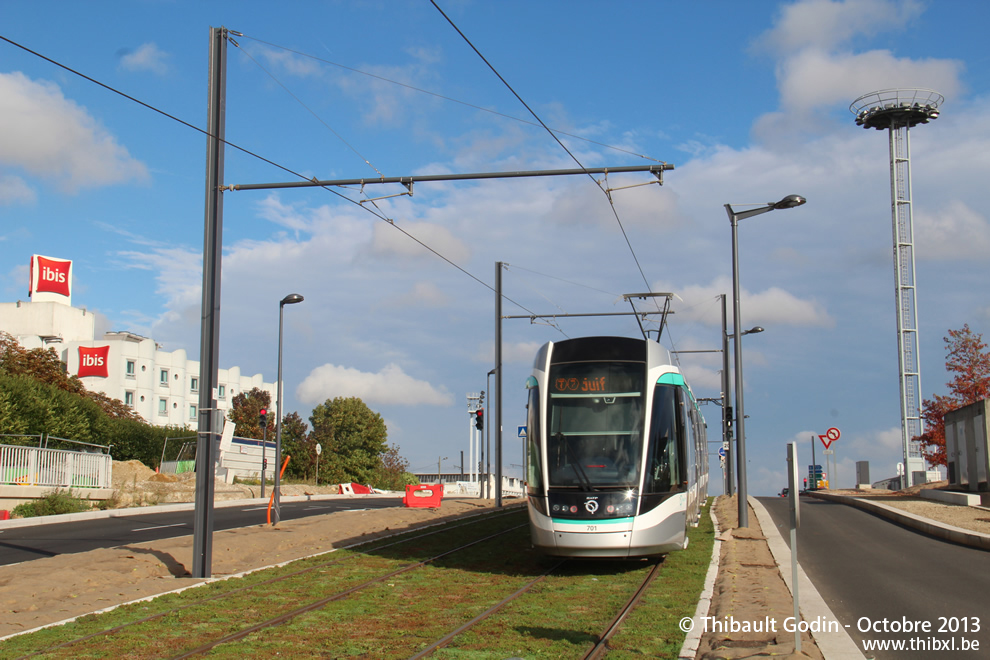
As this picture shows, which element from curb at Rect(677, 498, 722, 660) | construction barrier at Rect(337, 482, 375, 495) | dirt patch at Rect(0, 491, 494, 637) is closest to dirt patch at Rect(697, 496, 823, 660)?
curb at Rect(677, 498, 722, 660)

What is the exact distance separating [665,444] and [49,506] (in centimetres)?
2270

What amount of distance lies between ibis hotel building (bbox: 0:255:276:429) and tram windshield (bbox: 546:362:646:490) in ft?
200

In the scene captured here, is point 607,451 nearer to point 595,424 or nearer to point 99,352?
point 595,424

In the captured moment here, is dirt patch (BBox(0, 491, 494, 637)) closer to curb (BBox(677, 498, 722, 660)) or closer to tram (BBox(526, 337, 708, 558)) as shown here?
tram (BBox(526, 337, 708, 558))

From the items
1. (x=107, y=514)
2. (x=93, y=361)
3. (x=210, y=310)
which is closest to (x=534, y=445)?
(x=210, y=310)

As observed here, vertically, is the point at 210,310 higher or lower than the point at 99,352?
lower

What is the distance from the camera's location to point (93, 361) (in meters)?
71.8

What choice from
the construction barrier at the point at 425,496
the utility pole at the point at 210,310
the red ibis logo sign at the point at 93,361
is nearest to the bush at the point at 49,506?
the construction barrier at the point at 425,496

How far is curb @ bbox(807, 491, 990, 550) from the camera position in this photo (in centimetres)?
1778

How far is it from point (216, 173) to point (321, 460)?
207 feet

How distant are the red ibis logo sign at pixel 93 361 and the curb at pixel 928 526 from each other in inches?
2372

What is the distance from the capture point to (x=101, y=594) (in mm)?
11836

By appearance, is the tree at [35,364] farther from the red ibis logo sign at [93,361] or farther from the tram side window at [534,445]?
the tram side window at [534,445]

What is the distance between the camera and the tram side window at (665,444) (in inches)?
538
